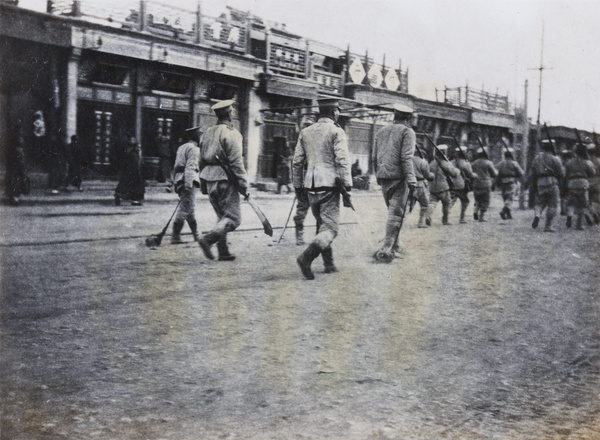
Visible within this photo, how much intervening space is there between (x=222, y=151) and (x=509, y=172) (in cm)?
922

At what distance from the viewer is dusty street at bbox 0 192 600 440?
10.1 feet

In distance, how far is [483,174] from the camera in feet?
48.0

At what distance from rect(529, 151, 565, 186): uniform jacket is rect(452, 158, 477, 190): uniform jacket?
1941mm

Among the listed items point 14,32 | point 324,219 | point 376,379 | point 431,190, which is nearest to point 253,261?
point 324,219

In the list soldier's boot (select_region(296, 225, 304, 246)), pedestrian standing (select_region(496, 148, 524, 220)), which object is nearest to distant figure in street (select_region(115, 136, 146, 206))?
soldier's boot (select_region(296, 225, 304, 246))

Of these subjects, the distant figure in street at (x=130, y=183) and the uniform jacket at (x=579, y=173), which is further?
the distant figure in street at (x=130, y=183)

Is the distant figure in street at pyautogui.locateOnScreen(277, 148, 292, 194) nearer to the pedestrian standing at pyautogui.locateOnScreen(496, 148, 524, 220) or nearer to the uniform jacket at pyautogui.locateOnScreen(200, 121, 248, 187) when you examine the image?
the pedestrian standing at pyautogui.locateOnScreen(496, 148, 524, 220)

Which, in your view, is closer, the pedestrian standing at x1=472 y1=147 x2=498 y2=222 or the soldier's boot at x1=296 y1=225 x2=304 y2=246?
the soldier's boot at x1=296 y1=225 x2=304 y2=246

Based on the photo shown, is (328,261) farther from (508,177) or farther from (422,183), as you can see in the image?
(508,177)

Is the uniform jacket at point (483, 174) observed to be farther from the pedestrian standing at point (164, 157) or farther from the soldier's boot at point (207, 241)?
the pedestrian standing at point (164, 157)

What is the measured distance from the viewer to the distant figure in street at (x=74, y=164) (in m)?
17.4

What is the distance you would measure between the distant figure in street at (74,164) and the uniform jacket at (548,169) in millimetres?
11874

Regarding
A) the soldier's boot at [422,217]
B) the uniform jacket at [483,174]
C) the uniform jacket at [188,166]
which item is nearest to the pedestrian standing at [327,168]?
the uniform jacket at [188,166]

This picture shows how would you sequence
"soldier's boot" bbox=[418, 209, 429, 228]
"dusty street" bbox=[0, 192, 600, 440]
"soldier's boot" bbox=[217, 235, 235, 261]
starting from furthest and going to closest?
1. "soldier's boot" bbox=[418, 209, 429, 228]
2. "soldier's boot" bbox=[217, 235, 235, 261]
3. "dusty street" bbox=[0, 192, 600, 440]
